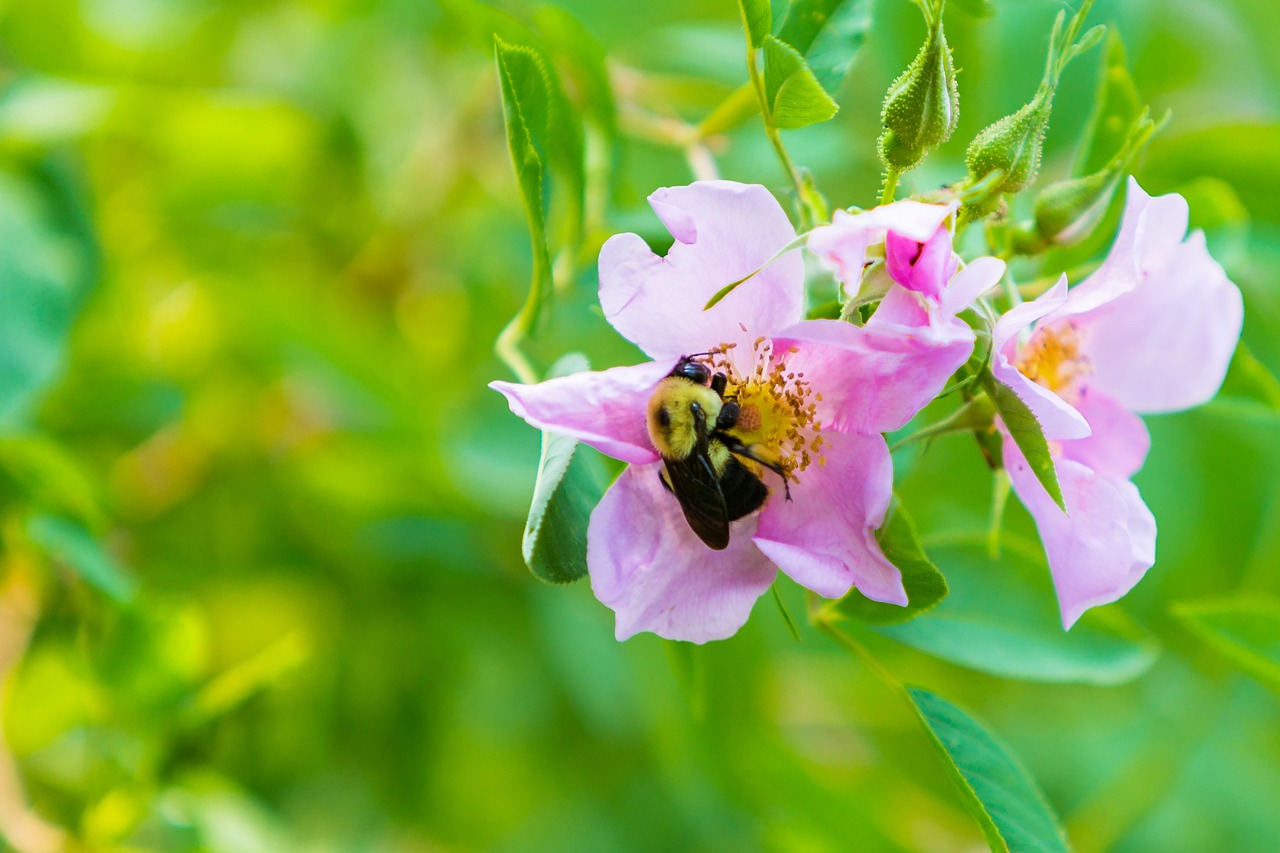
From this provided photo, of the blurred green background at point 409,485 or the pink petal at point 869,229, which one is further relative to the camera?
the blurred green background at point 409,485

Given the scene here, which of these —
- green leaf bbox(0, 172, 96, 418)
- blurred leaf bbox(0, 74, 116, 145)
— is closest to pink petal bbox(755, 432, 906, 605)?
green leaf bbox(0, 172, 96, 418)

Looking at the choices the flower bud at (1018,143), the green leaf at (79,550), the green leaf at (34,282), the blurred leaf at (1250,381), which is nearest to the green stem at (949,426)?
the flower bud at (1018,143)

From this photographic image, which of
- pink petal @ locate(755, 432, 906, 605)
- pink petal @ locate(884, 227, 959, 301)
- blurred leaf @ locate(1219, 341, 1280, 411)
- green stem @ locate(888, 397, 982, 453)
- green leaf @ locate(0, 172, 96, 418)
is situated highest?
pink petal @ locate(884, 227, 959, 301)

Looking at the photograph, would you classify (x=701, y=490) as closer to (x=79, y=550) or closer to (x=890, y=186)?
(x=890, y=186)

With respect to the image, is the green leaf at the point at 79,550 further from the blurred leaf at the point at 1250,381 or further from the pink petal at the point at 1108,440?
the blurred leaf at the point at 1250,381

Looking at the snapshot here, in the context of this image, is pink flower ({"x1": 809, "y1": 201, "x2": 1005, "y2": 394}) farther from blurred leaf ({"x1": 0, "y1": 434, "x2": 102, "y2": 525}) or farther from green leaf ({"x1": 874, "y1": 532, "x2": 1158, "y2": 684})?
blurred leaf ({"x1": 0, "y1": 434, "x2": 102, "y2": 525})
